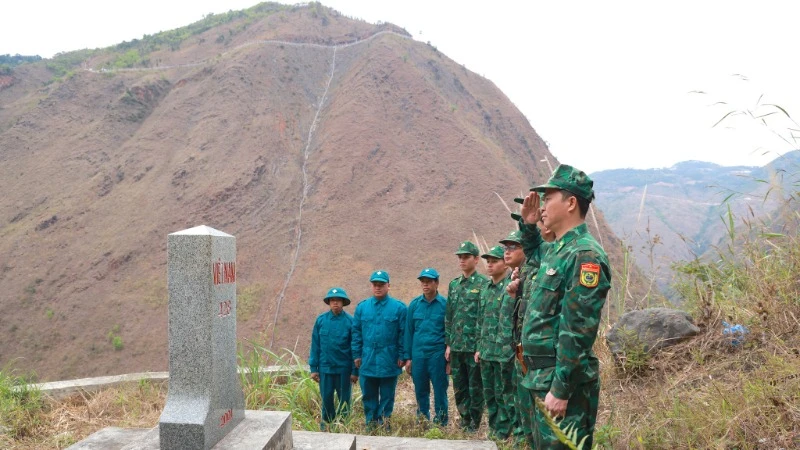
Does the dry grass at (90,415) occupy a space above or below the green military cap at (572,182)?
below

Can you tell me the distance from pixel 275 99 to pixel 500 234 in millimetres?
11781

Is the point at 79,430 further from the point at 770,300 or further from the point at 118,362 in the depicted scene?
the point at 118,362

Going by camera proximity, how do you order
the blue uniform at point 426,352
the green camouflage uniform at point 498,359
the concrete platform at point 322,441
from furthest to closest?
the blue uniform at point 426,352
the green camouflage uniform at point 498,359
the concrete platform at point 322,441

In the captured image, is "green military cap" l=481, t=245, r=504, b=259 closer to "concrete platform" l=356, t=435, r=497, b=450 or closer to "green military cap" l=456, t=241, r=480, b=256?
"green military cap" l=456, t=241, r=480, b=256

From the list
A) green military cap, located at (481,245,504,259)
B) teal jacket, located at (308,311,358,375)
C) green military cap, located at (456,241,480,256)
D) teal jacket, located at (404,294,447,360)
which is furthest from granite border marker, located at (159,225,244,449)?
green military cap, located at (456,241,480,256)

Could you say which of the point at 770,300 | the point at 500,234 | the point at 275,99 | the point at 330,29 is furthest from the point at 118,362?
the point at 330,29

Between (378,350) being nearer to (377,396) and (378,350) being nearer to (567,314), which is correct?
(377,396)

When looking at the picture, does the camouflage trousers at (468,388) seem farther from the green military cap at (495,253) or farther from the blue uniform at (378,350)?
the green military cap at (495,253)

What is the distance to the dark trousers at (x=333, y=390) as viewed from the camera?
5.42 meters

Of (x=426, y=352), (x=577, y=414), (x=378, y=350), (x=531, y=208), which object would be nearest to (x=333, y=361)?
(x=378, y=350)

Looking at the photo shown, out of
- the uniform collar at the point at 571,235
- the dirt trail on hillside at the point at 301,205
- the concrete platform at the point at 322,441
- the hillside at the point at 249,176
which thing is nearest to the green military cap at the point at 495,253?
the concrete platform at the point at 322,441

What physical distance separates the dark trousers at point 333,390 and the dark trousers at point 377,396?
21 cm

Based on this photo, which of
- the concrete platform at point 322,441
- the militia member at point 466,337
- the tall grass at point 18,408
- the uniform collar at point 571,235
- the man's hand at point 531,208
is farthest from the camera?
the militia member at point 466,337

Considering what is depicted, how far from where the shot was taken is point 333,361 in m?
5.41
